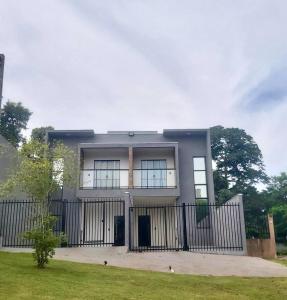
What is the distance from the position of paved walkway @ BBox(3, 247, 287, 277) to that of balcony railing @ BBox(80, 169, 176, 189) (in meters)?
6.89

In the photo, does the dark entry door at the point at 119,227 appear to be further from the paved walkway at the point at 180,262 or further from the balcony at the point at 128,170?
the paved walkway at the point at 180,262

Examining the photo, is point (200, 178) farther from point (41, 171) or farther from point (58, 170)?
point (41, 171)

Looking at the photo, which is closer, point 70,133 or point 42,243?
point 42,243

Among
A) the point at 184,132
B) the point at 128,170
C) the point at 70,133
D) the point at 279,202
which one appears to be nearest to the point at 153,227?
the point at 128,170

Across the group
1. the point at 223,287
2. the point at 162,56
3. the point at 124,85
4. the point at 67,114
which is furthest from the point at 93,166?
the point at 223,287

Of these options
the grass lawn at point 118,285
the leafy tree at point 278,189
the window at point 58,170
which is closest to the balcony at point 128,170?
the window at point 58,170

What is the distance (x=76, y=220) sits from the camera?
21.2m

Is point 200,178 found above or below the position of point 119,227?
above

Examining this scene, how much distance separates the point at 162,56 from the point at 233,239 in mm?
9409

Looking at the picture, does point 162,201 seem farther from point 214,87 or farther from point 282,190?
point 282,190

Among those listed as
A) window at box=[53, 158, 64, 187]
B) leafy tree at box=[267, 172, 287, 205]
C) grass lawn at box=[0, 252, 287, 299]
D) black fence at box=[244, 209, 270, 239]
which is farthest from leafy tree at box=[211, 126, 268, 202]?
grass lawn at box=[0, 252, 287, 299]

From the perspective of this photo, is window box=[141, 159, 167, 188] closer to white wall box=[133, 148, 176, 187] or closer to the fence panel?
the fence panel

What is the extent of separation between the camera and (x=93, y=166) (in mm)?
23906

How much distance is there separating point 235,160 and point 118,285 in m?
32.3
